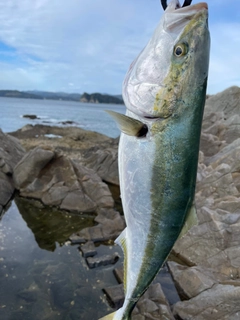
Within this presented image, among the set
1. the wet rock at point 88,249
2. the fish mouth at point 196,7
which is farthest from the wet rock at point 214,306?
the fish mouth at point 196,7

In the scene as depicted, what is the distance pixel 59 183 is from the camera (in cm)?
1276

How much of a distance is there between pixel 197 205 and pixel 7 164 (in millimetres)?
8164

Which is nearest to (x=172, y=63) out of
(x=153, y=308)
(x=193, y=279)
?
(x=153, y=308)

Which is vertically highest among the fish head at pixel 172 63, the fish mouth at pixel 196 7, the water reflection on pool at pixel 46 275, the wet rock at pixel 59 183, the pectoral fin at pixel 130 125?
the fish mouth at pixel 196 7

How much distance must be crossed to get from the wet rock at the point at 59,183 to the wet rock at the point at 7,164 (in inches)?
15.1

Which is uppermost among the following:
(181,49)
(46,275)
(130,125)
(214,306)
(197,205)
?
(181,49)

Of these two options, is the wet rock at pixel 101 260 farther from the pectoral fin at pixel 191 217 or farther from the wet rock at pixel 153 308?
the pectoral fin at pixel 191 217

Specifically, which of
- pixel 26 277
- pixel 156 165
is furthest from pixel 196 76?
pixel 26 277

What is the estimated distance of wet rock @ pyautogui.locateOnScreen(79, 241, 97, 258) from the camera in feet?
29.3

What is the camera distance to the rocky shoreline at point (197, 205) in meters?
6.56

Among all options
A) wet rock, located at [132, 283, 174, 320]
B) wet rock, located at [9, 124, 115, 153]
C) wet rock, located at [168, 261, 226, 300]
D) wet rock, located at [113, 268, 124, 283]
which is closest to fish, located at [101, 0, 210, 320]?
wet rock, located at [132, 283, 174, 320]

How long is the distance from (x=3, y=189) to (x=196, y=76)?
11.4 m

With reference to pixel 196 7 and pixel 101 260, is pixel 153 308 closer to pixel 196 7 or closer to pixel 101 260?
pixel 101 260

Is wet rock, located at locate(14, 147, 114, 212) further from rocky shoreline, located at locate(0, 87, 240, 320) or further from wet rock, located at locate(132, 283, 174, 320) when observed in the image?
wet rock, located at locate(132, 283, 174, 320)
